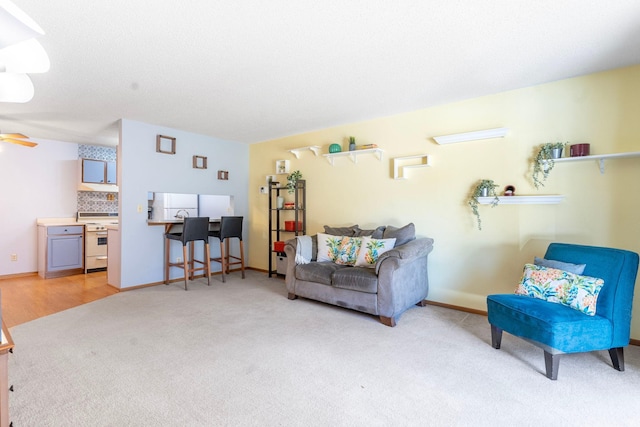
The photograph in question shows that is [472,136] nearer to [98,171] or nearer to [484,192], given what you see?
[484,192]

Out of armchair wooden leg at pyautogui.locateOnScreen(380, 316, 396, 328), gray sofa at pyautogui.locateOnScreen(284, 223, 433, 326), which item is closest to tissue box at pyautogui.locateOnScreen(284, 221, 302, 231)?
gray sofa at pyautogui.locateOnScreen(284, 223, 433, 326)

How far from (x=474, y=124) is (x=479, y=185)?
2.24 feet

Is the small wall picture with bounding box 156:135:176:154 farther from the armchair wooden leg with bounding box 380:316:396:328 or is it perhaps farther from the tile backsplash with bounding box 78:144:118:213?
the armchair wooden leg with bounding box 380:316:396:328

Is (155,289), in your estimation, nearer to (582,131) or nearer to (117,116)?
(117,116)

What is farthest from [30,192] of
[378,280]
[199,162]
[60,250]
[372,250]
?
[378,280]

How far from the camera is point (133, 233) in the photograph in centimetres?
429

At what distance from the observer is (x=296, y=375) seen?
210cm

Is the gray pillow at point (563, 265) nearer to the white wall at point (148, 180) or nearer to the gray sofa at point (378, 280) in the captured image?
the gray sofa at point (378, 280)

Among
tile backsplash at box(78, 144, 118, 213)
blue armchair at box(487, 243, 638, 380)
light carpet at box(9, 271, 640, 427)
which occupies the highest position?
tile backsplash at box(78, 144, 118, 213)

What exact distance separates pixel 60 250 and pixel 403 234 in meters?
5.43

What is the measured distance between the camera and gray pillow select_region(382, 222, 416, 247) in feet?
11.5

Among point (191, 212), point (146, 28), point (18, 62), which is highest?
point (146, 28)

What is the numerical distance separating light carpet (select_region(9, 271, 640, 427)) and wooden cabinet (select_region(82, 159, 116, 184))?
3.10 m


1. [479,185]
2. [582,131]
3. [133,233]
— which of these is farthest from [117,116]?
[582,131]
